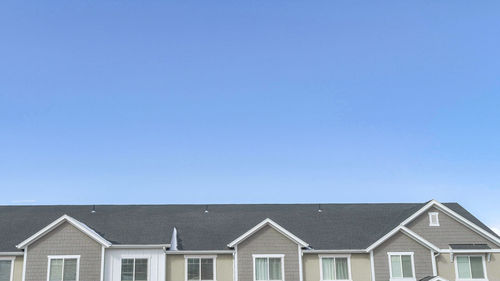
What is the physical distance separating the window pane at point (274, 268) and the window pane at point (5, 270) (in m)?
14.3

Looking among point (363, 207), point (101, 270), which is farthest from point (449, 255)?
point (101, 270)

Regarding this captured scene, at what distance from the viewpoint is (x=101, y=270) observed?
3038cm

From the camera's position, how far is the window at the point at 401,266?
31484 mm

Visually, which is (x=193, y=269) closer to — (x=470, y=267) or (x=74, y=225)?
(x=74, y=225)

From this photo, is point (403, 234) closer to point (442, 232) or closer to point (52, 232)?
point (442, 232)

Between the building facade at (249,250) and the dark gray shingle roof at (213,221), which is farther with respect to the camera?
the dark gray shingle roof at (213,221)

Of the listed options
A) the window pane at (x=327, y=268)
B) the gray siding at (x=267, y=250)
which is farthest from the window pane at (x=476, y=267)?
the gray siding at (x=267, y=250)

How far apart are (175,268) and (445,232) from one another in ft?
52.3

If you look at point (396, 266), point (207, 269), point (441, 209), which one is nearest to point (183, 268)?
A: point (207, 269)

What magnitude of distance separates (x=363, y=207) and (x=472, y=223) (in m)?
7.80

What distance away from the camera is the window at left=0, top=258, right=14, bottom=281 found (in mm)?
30297

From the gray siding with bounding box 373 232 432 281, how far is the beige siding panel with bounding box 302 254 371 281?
55cm

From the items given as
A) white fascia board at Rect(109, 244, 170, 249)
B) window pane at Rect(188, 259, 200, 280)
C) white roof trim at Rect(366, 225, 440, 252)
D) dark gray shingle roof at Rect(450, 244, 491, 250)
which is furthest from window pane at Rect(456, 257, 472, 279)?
white fascia board at Rect(109, 244, 170, 249)

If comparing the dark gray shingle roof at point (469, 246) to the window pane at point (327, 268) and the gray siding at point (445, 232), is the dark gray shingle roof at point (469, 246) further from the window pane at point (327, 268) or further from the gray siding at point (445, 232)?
the window pane at point (327, 268)
